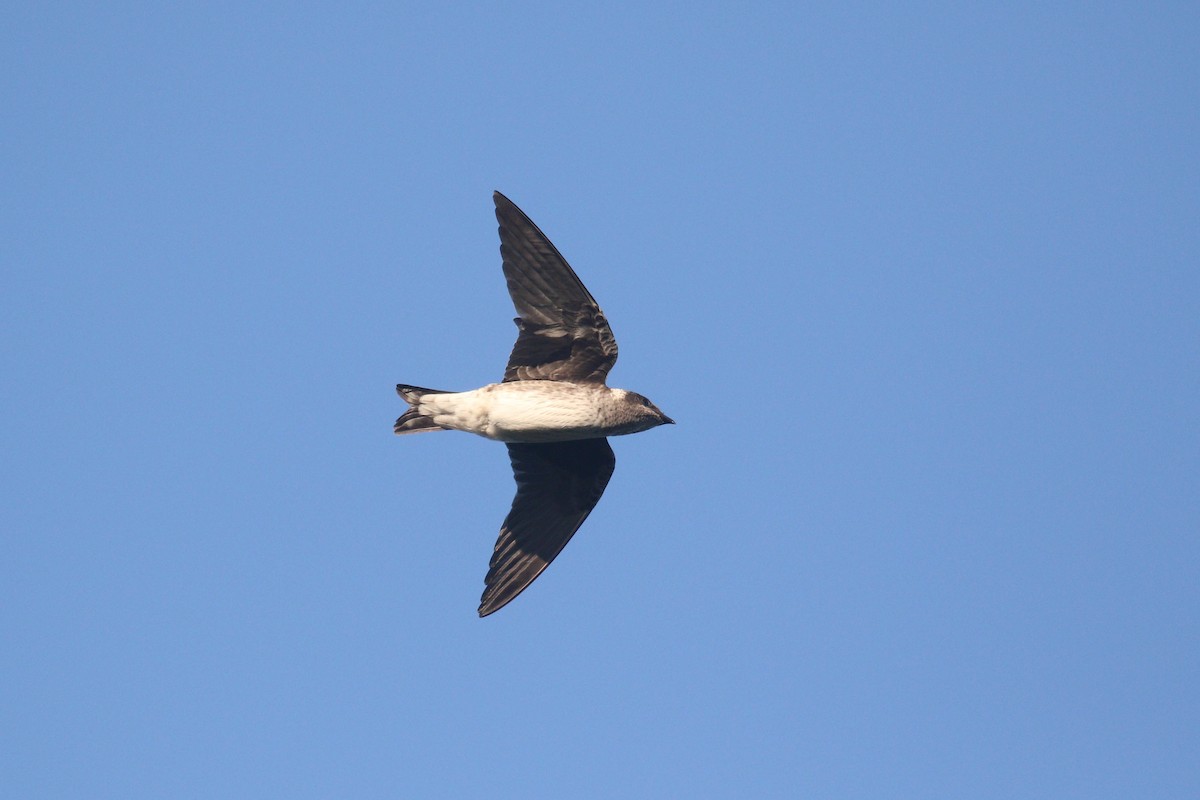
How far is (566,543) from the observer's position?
16.0m

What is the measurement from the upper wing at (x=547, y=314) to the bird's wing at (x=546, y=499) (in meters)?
1.15

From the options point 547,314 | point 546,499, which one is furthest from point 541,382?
point 546,499

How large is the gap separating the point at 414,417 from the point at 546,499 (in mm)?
1913

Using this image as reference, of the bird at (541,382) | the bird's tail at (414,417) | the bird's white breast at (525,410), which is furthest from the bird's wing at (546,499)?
the bird's tail at (414,417)

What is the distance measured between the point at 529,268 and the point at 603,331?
3.25 feet

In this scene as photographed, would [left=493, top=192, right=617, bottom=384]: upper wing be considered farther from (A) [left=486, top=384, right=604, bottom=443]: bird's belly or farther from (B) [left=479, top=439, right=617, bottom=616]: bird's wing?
(B) [left=479, top=439, right=617, bottom=616]: bird's wing

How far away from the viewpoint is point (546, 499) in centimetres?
1622

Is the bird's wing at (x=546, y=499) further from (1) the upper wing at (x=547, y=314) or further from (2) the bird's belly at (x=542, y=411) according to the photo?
(1) the upper wing at (x=547, y=314)

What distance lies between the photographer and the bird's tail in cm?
1512

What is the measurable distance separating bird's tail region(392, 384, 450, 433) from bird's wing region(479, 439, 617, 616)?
1.42 meters

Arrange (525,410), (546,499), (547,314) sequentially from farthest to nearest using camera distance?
1. (546,499)
2. (547,314)
3. (525,410)

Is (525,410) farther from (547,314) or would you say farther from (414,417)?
(414,417)

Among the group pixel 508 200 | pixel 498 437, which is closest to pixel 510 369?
pixel 498 437

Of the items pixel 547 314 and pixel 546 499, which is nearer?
pixel 547 314
